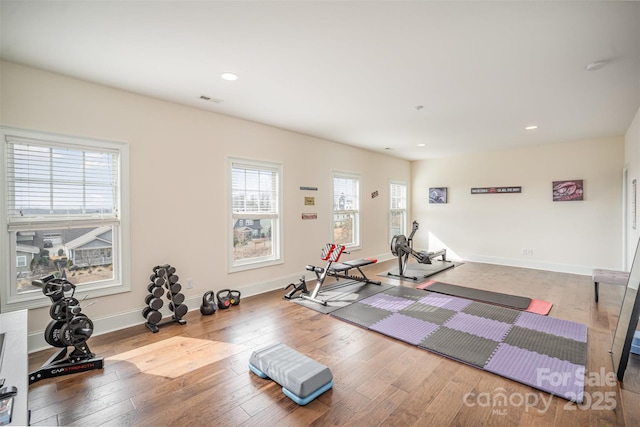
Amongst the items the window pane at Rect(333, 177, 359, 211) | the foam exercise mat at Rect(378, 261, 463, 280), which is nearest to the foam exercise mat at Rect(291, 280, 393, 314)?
the foam exercise mat at Rect(378, 261, 463, 280)

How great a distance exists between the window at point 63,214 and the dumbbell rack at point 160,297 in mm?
296

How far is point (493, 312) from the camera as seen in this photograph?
12.3ft

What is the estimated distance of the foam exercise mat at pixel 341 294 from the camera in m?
4.04

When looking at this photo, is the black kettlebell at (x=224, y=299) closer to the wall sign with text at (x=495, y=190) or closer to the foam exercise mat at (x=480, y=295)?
the foam exercise mat at (x=480, y=295)

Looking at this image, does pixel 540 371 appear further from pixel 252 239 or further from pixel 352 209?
pixel 352 209

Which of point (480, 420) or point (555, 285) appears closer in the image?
point (480, 420)

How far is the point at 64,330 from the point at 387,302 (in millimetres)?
3530

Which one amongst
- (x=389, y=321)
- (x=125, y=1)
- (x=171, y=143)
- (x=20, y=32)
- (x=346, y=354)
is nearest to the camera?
(x=125, y=1)

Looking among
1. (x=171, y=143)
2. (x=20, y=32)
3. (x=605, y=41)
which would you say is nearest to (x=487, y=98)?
(x=605, y=41)

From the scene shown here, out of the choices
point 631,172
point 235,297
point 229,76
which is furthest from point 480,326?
point 631,172

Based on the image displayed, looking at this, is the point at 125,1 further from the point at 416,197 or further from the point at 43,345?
the point at 416,197

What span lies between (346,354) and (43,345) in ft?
9.71

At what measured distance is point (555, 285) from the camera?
509 cm

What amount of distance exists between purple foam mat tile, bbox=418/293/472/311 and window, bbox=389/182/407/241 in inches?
133
